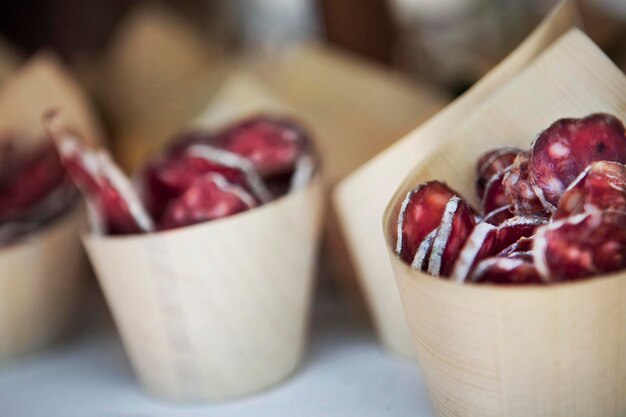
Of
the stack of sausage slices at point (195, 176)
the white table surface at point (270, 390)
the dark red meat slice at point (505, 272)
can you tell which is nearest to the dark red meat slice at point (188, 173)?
the stack of sausage slices at point (195, 176)

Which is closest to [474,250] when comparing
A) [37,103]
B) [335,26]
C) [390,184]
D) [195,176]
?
[390,184]

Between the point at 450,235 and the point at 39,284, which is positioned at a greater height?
the point at 450,235

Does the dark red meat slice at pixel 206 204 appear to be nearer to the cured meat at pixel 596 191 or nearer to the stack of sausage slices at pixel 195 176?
the stack of sausage slices at pixel 195 176

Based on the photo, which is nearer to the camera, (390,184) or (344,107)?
(390,184)

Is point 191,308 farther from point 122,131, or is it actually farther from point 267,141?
point 122,131

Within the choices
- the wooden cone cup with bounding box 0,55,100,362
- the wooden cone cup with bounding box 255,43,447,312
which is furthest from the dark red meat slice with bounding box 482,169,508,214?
the wooden cone cup with bounding box 0,55,100,362

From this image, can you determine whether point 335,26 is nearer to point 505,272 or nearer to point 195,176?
point 195,176

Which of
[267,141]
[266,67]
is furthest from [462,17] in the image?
[267,141]
